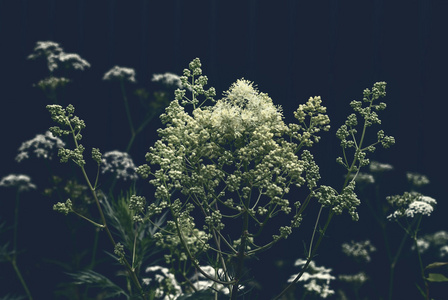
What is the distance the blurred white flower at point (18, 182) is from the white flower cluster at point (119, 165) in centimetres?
59

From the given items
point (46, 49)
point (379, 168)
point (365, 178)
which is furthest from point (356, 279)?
point (46, 49)

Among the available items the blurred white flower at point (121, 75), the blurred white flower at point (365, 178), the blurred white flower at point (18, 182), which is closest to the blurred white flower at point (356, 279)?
the blurred white flower at point (365, 178)

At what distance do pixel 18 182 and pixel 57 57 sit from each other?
0.91m

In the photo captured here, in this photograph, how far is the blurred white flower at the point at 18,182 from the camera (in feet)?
11.7

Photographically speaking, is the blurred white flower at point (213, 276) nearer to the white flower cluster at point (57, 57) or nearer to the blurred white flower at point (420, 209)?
the blurred white flower at point (420, 209)

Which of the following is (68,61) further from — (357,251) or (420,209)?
(420,209)

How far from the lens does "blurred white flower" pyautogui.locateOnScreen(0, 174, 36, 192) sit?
3.58 meters

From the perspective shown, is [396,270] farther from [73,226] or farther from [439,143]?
[73,226]

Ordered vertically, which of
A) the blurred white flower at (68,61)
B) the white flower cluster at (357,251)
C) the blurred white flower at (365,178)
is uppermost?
the blurred white flower at (68,61)

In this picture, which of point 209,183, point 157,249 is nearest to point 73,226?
point 157,249

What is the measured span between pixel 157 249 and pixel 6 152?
7.17 ft

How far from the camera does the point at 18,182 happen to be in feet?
11.8

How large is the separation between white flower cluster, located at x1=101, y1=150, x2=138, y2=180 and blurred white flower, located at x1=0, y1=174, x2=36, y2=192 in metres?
0.59

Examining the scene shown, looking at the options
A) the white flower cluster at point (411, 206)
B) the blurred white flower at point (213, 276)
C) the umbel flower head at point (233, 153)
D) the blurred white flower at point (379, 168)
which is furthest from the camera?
the blurred white flower at point (379, 168)
